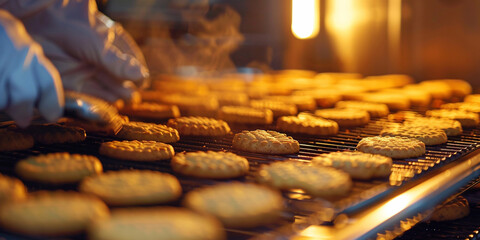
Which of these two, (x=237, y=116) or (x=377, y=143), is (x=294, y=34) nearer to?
(x=237, y=116)

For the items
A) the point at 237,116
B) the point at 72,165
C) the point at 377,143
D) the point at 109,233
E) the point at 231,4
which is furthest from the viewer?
the point at 231,4

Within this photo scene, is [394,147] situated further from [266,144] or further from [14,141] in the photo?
[14,141]

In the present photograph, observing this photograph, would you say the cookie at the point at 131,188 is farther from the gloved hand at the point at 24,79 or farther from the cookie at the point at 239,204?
the gloved hand at the point at 24,79

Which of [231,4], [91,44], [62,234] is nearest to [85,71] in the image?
[91,44]

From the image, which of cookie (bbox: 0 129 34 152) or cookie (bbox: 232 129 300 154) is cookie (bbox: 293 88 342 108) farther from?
cookie (bbox: 0 129 34 152)

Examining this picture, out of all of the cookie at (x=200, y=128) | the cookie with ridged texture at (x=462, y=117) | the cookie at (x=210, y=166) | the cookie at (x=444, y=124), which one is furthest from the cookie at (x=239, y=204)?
the cookie with ridged texture at (x=462, y=117)

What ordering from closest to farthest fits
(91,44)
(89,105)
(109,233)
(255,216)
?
(109,233)
(255,216)
(89,105)
(91,44)
